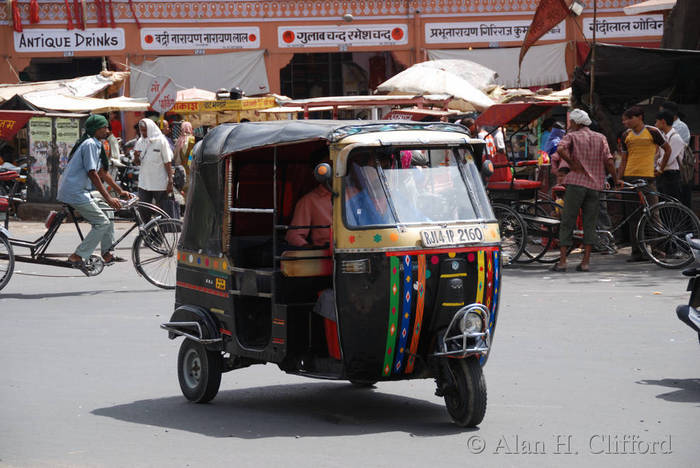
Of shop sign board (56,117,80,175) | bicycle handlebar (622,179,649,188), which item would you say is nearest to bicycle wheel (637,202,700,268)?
bicycle handlebar (622,179,649,188)

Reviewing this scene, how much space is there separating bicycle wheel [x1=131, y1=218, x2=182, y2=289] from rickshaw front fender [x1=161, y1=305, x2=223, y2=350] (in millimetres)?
4907

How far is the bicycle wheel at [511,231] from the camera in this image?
1427 cm

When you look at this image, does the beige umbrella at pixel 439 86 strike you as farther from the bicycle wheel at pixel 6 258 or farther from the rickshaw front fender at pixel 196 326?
the rickshaw front fender at pixel 196 326

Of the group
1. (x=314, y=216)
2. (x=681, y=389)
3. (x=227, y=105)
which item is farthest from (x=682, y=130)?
(x=227, y=105)

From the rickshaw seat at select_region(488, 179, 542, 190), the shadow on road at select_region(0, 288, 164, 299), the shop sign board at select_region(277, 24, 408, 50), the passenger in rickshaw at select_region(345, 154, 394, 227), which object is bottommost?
the shadow on road at select_region(0, 288, 164, 299)

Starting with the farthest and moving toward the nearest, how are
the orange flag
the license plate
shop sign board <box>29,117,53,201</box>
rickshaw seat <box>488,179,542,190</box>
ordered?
1. shop sign board <box>29,117,53,201</box>
2. the orange flag
3. rickshaw seat <box>488,179,542,190</box>
4. the license plate

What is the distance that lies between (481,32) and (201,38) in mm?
7506

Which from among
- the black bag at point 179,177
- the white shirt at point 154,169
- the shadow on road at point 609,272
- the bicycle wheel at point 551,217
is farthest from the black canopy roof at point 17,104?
the shadow on road at point 609,272

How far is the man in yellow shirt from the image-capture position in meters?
14.1

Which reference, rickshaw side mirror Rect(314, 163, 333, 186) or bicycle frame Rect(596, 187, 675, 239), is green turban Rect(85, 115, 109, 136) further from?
rickshaw side mirror Rect(314, 163, 333, 186)

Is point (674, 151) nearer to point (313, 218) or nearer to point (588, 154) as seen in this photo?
point (588, 154)

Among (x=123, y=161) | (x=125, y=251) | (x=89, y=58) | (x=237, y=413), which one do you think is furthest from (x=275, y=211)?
(x=89, y=58)

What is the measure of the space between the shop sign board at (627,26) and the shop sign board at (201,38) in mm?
9026

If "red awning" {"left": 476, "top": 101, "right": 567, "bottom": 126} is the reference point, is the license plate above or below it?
below
